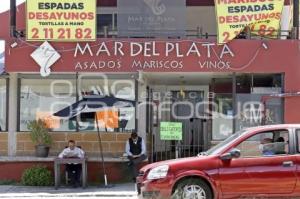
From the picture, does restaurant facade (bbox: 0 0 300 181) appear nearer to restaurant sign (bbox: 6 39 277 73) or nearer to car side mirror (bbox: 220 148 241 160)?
restaurant sign (bbox: 6 39 277 73)

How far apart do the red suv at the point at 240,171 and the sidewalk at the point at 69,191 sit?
3.85m

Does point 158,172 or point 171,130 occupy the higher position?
point 171,130

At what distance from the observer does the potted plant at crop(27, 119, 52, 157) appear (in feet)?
54.0

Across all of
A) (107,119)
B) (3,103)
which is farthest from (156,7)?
(3,103)

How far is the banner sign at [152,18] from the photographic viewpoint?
55.0 feet

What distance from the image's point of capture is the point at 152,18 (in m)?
16.8

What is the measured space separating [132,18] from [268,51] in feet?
12.3

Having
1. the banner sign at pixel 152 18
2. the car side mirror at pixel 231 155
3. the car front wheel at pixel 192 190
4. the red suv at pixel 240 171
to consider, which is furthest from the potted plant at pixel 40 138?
the car side mirror at pixel 231 155

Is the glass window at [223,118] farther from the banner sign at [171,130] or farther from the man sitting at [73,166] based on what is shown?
the man sitting at [73,166]

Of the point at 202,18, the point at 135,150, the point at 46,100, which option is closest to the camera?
the point at 135,150

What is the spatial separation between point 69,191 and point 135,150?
210 centimetres

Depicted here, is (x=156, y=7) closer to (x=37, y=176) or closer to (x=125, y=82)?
(x=125, y=82)

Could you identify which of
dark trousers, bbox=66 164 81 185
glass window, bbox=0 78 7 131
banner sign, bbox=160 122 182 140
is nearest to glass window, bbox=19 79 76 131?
glass window, bbox=0 78 7 131

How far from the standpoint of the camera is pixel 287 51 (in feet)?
53.5
